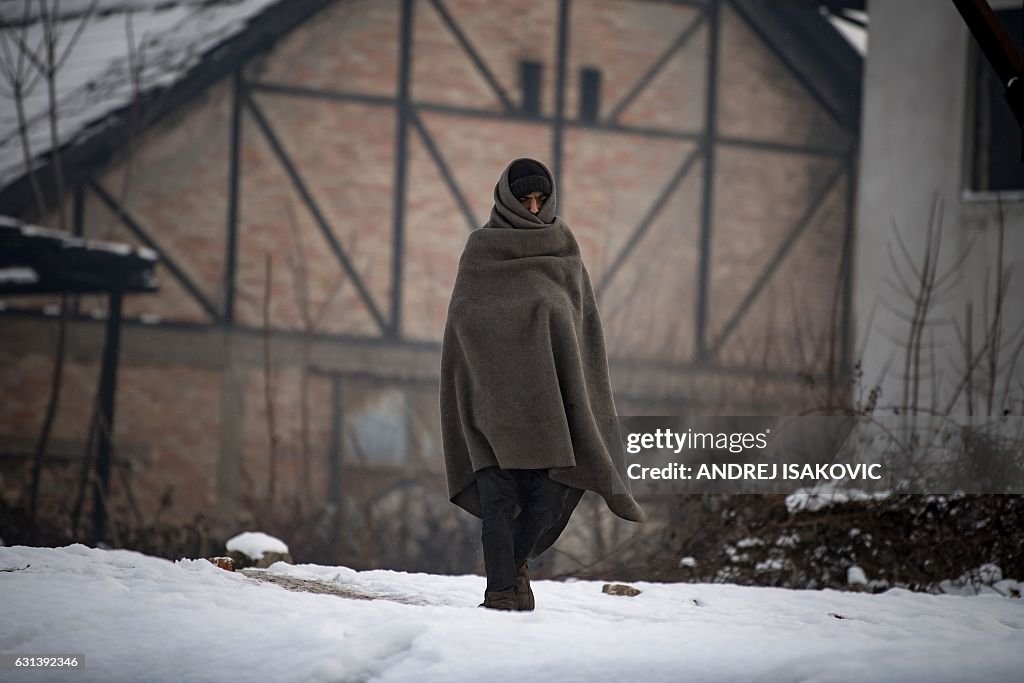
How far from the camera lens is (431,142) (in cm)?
1402

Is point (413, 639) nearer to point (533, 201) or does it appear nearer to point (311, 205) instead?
point (533, 201)

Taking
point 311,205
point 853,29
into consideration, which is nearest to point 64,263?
point 311,205

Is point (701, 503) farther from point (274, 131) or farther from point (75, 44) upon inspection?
point (75, 44)

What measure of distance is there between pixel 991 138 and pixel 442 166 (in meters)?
5.76

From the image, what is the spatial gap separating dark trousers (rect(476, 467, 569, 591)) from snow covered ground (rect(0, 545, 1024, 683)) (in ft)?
0.62

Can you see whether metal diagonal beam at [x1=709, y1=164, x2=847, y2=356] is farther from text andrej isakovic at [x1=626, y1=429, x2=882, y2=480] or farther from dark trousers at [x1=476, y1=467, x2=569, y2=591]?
dark trousers at [x1=476, y1=467, x2=569, y2=591]

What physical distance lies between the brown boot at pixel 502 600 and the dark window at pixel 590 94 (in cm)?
1036

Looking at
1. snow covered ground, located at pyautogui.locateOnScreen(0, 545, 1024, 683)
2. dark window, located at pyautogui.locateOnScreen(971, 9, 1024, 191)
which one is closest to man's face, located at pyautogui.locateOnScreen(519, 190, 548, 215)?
snow covered ground, located at pyautogui.locateOnScreen(0, 545, 1024, 683)

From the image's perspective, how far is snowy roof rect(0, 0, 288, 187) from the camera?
13.1 metres

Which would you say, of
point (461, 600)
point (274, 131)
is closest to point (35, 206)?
point (274, 131)

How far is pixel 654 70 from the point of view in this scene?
14.7 m

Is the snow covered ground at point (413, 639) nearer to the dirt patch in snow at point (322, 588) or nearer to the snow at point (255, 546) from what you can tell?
the dirt patch in snow at point (322, 588)

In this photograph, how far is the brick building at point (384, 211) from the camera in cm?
1314

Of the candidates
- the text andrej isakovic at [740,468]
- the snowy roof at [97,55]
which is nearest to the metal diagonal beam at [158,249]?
the snowy roof at [97,55]
